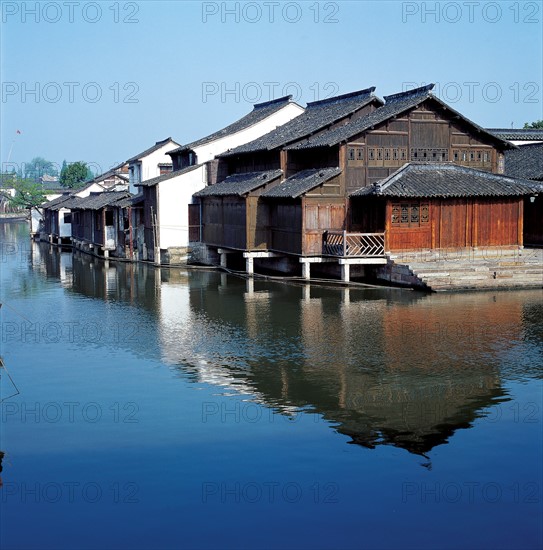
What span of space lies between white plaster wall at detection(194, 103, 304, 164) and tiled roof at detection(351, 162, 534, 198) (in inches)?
556

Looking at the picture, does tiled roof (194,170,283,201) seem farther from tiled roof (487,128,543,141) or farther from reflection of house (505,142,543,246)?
tiled roof (487,128,543,141)

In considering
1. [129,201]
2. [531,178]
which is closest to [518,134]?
[531,178]

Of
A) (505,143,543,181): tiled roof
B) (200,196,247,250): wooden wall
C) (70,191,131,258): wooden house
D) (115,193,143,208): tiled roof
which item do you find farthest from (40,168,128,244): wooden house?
(505,143,543,181): tiled roof

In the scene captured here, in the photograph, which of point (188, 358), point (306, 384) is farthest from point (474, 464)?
point (188, 358)

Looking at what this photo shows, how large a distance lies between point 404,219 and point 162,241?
1698cm

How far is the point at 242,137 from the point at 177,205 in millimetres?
5904

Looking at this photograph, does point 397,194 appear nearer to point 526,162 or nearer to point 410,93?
point 410,93

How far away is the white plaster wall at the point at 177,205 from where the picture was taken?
44406 millimetres

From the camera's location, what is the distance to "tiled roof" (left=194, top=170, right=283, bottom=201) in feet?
123

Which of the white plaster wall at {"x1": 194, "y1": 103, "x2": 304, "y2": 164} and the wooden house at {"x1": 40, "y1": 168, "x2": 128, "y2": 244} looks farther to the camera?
the wooden house at {"x1": 40, "y1": 168, "x2": 128, "y2": 244}

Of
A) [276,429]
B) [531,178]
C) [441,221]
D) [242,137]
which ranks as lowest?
[276,429]

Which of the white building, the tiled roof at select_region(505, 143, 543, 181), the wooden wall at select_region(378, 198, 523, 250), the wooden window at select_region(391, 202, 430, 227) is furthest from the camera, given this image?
the white building

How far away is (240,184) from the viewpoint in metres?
39.7

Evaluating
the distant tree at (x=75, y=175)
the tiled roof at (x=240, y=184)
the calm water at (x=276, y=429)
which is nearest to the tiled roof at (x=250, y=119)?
the tiled roof at (x=240, y=184)
